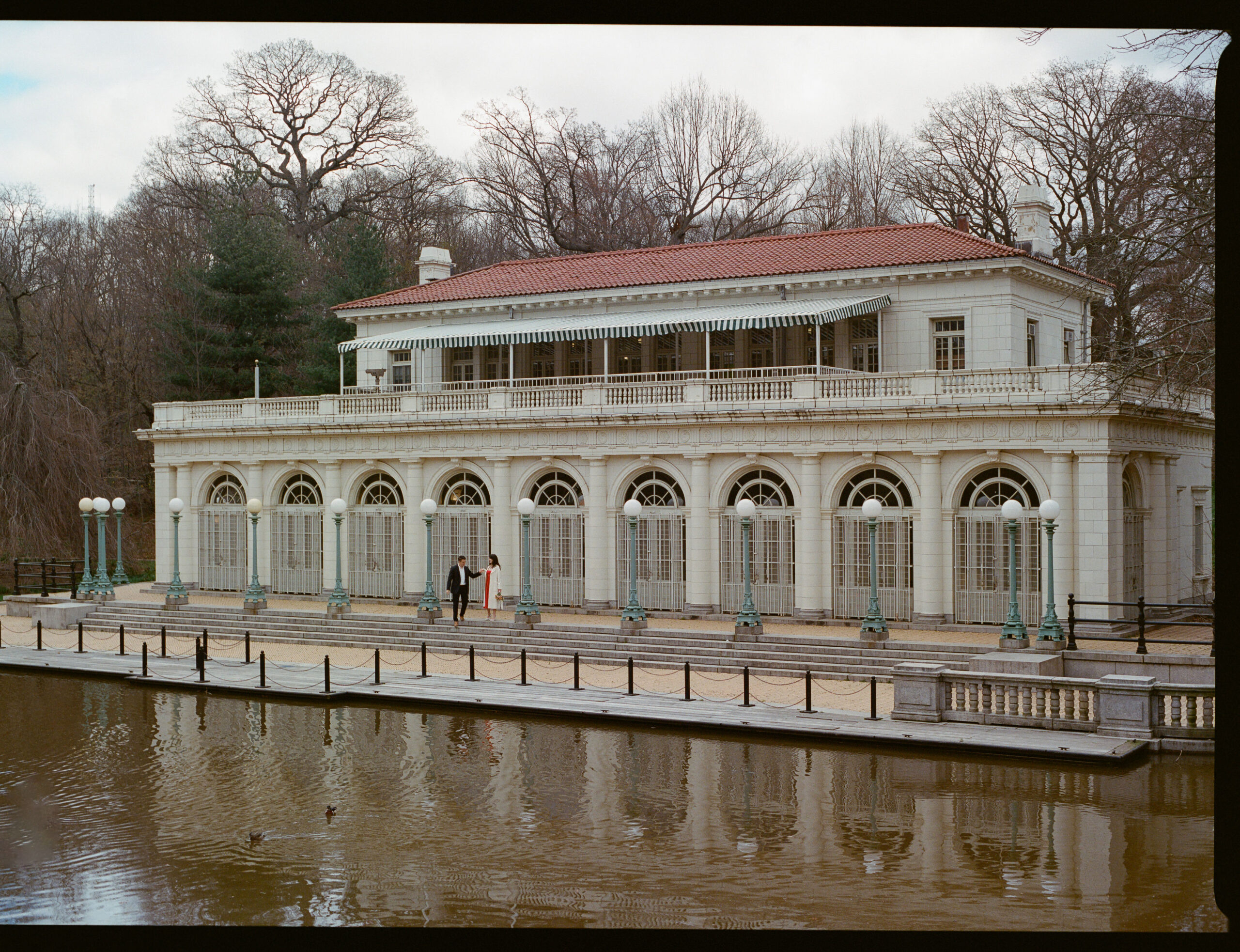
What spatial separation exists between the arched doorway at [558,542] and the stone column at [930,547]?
8.99 m

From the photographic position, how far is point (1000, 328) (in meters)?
31.2

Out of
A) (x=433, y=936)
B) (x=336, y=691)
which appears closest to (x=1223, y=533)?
(x=433, y=936)

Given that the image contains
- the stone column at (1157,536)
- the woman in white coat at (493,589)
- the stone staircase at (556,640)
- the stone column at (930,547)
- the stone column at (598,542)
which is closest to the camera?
the stone staircase at (556,640)

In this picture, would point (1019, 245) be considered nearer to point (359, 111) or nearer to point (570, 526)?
point (570, 526)

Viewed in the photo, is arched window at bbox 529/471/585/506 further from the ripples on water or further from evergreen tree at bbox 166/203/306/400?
evergreen tree at bbox 166/203/306/400

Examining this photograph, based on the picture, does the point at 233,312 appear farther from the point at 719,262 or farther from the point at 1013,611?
the point at 1013,611

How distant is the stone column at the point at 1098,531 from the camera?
2692 centimetres

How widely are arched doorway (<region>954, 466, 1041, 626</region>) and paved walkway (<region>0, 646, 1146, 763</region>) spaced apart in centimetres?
907

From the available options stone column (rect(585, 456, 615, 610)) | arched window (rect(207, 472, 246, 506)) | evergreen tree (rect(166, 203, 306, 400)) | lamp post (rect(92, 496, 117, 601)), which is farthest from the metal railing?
evergreen tree (rect(166, 203, 306, 400))

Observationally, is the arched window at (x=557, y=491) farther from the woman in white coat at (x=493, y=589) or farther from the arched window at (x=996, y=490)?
the arched window at (x=996, y=490)

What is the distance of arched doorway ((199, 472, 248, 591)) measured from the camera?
128ft

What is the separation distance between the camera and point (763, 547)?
31.2m

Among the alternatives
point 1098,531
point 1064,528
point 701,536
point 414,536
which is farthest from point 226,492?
point 1098,531

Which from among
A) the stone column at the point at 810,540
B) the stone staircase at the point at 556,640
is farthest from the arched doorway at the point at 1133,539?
the stone column at the point at 810,540
